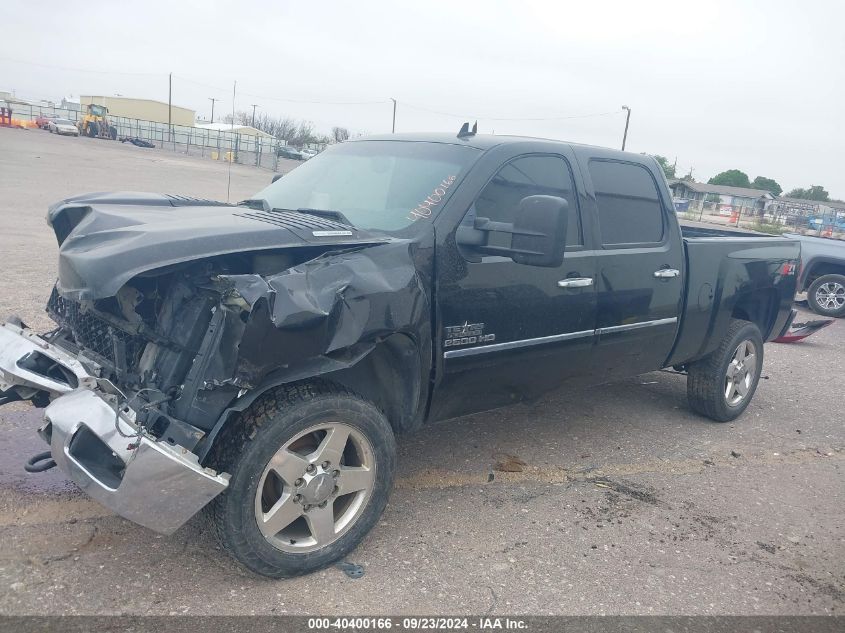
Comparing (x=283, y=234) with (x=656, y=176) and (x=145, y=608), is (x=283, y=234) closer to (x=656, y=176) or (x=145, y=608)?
(x=145, y=608)

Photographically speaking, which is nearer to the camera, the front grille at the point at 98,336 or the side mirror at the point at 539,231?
the front grille at the point at 98,336

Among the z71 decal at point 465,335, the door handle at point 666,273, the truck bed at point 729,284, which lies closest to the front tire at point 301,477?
the z71 decal at point 465,335

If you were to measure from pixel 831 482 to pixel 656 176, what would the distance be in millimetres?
2351

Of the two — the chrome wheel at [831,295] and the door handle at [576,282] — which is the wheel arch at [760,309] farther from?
the chrome wheel at [831,295]

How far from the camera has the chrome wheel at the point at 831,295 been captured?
40.3 feet

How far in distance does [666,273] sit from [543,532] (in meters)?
2.00

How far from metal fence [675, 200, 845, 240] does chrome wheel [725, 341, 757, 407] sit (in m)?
29.2

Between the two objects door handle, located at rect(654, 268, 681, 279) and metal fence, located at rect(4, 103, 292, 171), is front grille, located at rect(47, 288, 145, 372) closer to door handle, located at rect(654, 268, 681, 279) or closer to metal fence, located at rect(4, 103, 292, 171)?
door handle, located at rect(654, 268, 681, 279)

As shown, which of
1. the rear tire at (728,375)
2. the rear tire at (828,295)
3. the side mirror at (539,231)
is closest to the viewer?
the side mirror at (539,231)

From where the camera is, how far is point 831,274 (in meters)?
12.4

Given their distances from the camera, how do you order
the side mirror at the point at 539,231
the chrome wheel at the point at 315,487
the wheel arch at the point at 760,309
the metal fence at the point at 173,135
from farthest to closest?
the metal fence at the point at 173,135 → the wheel arch at the point at 760,309 → the side mirror at the point at 539,231 → the chrome wheel at the point at 315,487

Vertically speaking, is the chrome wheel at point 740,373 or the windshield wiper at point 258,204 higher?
the windshield wiper at point 258,204

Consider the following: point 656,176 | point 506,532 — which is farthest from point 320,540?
point 656,176

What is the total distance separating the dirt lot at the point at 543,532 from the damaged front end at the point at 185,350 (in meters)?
0.56
